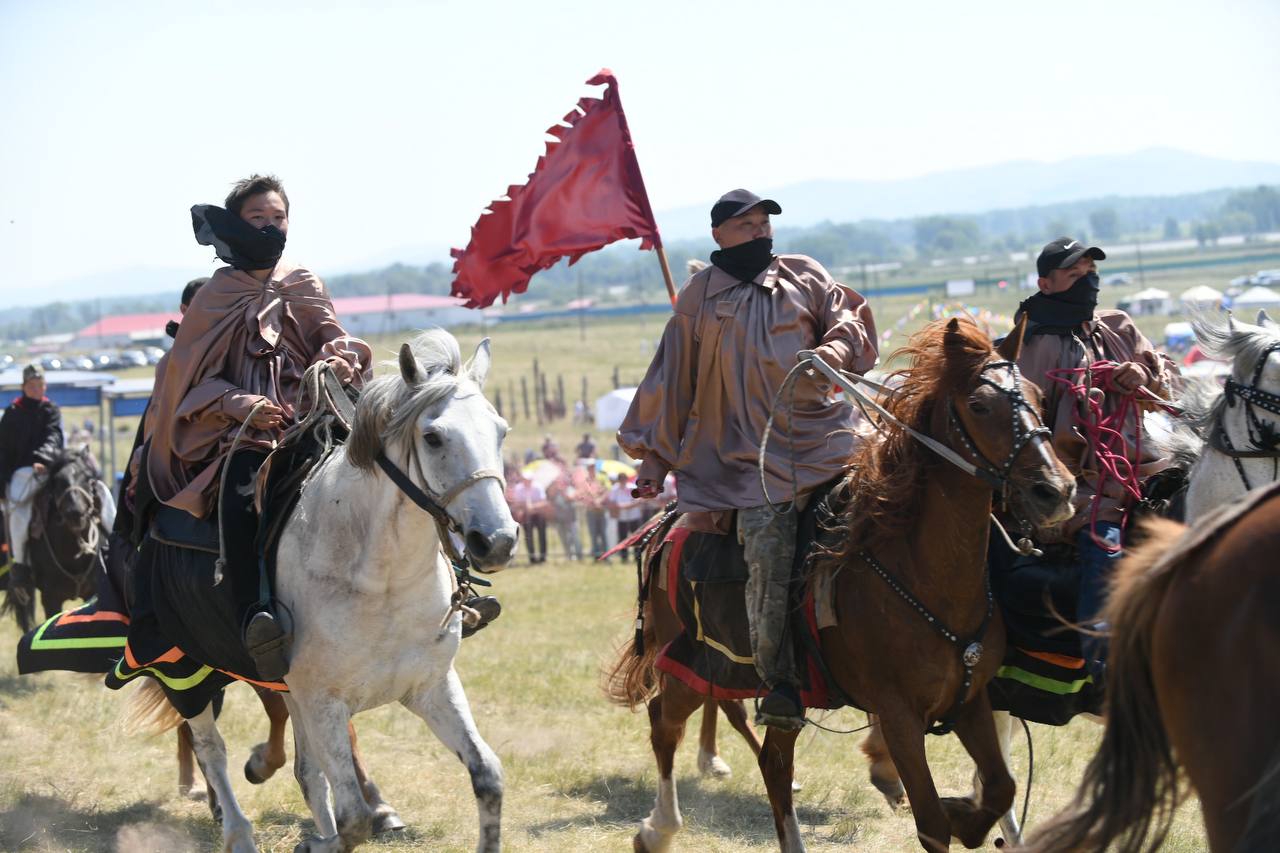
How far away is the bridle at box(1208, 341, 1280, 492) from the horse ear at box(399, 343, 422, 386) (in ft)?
12.1

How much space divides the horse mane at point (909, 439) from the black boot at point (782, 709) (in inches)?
25.2

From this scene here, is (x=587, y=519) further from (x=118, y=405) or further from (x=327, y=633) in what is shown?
(x=327, y=633)

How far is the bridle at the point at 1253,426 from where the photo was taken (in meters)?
6.26

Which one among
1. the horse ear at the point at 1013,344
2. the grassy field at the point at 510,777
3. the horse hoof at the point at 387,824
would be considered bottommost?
the grassy field at the point at 510,777

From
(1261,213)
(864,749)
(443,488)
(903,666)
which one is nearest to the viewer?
(443,488)

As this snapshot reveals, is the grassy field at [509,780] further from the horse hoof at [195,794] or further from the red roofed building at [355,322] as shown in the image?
the red roofed building at [355,322]

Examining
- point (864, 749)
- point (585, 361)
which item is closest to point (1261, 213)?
point (585, 361)

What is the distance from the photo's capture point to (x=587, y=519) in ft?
75.7

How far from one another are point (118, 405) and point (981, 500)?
19.1m

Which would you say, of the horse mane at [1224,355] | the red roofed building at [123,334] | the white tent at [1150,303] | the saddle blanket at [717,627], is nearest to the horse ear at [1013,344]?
the saddle blanket at [717,627]

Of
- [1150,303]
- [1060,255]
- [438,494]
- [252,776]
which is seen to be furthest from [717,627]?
[1150,303]

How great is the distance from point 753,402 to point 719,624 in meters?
1.04

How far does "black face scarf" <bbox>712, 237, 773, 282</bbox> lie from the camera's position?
6172 mm

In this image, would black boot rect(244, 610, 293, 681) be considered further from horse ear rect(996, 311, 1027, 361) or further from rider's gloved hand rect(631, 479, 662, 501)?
horse ear rect(996, 311, 1027, 361)
